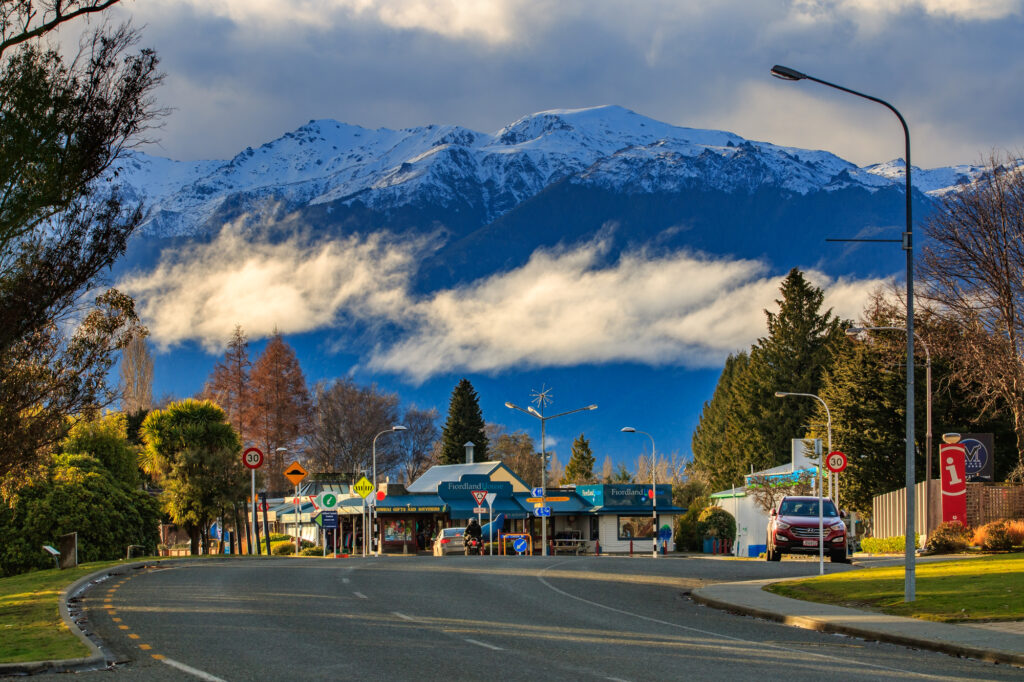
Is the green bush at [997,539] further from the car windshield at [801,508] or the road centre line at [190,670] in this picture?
the road centre line at [190,670]

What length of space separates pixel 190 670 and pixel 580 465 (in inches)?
4396

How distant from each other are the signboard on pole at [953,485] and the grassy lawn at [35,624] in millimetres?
28140

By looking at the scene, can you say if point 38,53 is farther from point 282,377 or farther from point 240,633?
point 282,377

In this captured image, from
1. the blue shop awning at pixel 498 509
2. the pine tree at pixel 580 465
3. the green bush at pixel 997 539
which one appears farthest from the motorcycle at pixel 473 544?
the pine tree at pixel 580 465

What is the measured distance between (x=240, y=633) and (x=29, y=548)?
102ft

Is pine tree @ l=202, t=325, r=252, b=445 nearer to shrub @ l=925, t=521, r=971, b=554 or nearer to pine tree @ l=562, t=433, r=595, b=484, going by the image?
pine tree @ l=562, t=433, r=595, b=484

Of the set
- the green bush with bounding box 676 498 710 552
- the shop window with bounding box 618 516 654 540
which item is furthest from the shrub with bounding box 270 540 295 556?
the shop window with bounding box 618 516 654 540

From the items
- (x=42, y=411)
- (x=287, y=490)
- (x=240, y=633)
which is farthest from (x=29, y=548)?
(x=287, y=490)

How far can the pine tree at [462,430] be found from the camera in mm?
115812

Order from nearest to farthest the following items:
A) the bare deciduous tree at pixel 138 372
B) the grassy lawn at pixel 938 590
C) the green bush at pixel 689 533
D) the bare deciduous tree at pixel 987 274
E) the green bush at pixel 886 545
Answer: the grassy lawn at pixel 938 590 → the green bush at pixel 886 545 → the bare deciduous tree at pixel 987 274 → the green bush at pixel 689 533 → the bare deciduous tree at pixel 138 372

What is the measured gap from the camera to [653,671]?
12.7 m

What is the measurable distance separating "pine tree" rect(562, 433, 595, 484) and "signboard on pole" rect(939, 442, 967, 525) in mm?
80766

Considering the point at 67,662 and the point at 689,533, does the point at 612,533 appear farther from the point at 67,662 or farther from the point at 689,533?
the point at 67,662

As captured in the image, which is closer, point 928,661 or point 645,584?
point 928,661
